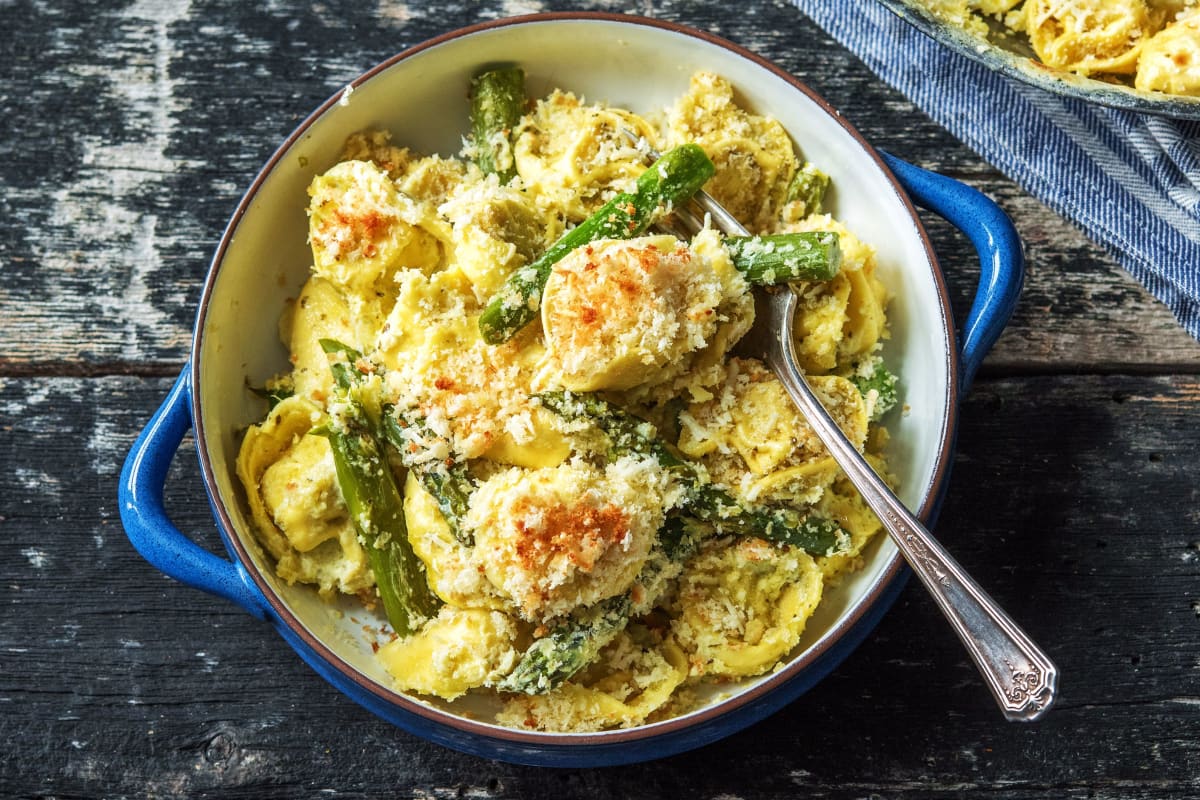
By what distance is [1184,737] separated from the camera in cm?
220

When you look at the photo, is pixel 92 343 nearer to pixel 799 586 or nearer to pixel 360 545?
pixel 360 545

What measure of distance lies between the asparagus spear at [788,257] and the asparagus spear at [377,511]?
77 centimetres

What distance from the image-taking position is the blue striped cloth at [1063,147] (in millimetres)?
2271

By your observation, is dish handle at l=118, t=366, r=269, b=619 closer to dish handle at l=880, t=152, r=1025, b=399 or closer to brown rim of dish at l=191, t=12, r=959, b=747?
brown rim of dish at l=191, t=12, r=959, b=747

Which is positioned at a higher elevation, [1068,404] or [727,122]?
[727,122]

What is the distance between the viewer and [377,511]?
1865 mm

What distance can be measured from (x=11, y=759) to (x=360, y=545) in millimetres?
1023

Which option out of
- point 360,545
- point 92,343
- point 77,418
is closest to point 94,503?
point 77,418

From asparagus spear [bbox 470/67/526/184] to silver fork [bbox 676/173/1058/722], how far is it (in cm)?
64

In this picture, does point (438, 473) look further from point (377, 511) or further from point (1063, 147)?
point (1063, 147)

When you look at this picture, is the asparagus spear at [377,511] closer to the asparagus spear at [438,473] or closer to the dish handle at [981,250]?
the asparagus spear at [438,473]

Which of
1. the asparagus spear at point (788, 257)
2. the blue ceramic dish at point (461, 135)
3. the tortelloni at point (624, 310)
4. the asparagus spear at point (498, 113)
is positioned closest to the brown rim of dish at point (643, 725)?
the blue ceramic dish at point (461, 135)

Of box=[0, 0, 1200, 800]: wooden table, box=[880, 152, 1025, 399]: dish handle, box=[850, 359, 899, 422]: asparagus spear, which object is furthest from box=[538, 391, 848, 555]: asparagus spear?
box=[0, 0, 1200, 800]: wooden table

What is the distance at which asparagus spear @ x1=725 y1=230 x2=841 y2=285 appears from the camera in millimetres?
1806
